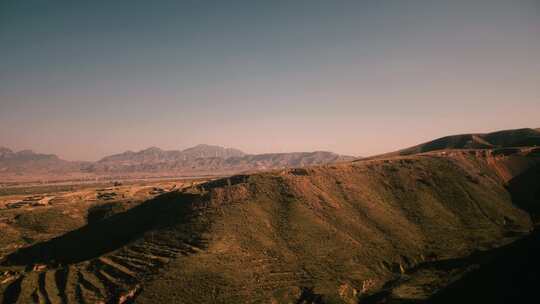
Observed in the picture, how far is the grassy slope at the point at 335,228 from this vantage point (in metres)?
77.8

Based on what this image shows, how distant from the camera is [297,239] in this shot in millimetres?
98938

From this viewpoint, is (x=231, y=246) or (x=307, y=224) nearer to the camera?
(x=231, y=246)

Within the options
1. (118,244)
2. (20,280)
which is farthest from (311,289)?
(20,280)

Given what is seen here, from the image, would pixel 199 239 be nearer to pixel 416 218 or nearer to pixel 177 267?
pixel 177 267

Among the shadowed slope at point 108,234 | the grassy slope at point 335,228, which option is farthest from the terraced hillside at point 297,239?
the shadowed slope at point 108,234

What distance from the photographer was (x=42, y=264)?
95.8 m

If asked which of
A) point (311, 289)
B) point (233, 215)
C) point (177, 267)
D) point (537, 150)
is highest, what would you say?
point (537, 150)

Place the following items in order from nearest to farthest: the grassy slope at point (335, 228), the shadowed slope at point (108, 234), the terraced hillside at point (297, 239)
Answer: the terraced hillside at point (297, 239) → the grassy slope at point (335, 228) → the shadowed slope at point (108, 234)

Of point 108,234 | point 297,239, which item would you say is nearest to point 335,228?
point 297,239

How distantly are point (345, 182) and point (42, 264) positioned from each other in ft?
376

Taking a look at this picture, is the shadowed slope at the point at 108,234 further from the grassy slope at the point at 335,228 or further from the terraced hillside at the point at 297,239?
the grassy slope at the point at 335,228

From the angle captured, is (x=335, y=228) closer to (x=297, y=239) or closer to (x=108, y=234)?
(x=297, y=239)

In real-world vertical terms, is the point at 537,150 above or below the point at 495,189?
above

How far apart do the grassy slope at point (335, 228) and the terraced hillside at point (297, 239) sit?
41cm
